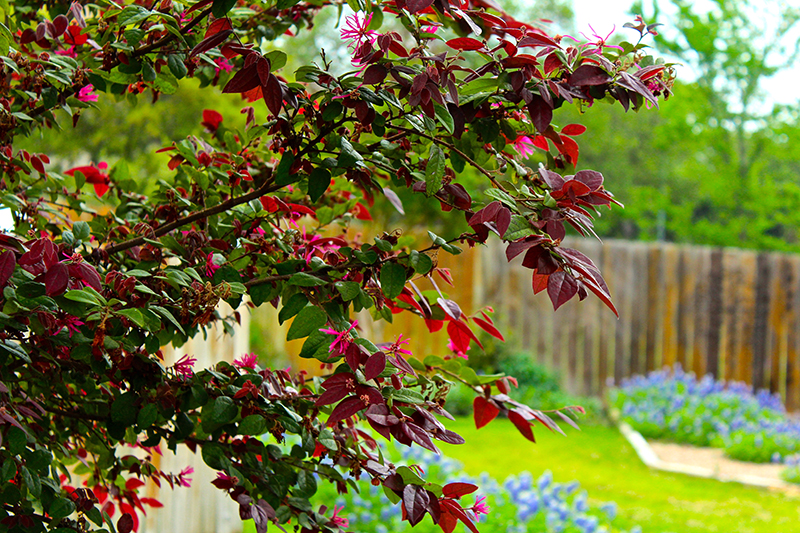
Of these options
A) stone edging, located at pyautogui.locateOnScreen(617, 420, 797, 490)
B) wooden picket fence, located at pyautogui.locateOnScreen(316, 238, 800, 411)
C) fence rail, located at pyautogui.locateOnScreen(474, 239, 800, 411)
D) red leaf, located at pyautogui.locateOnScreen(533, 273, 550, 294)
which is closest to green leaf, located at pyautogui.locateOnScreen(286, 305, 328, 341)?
red leaf, located at pyautogui.locateOnScreen(533, 273, 550, 294)

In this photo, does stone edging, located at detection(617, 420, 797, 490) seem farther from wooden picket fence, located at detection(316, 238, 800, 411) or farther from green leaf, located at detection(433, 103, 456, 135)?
green leaf, located at detection(433, 103, 456, 135)

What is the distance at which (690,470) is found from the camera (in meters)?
4.70

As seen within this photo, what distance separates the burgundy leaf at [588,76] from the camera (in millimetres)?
1082

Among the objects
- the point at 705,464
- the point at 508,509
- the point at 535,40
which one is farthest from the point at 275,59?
the point at 705,464

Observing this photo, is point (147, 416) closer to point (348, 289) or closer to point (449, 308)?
point (348, 289)

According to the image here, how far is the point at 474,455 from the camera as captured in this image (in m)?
5.05

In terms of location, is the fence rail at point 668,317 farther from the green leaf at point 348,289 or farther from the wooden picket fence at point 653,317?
the green leaf at point 348,289

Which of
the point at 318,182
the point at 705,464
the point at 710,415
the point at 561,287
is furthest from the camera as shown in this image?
the point at 710,415

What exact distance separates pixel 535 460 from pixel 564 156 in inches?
159

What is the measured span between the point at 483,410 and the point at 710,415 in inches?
193

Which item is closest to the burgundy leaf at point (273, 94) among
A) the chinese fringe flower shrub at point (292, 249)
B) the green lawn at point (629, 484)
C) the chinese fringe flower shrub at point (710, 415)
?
the chinese fringe flower shrub at point (292, 249)

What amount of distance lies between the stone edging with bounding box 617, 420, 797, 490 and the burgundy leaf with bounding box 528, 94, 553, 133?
4.17m

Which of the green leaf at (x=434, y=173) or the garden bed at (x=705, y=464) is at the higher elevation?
the green leaf at (x=434, y=173)

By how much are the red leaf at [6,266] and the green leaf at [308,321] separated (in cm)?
40
